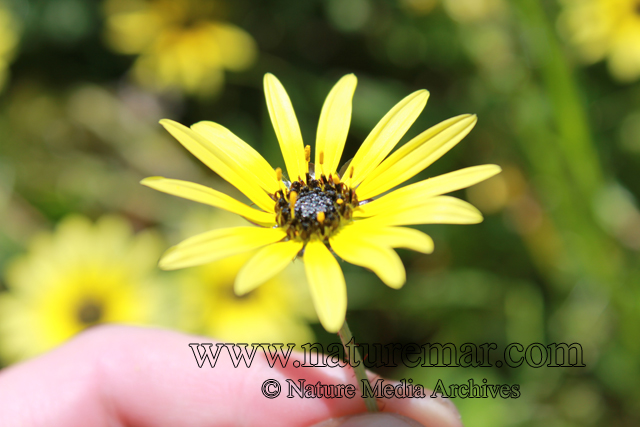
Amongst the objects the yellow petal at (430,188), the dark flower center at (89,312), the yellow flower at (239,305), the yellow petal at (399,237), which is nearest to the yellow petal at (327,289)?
the yellow petal at (399,237)

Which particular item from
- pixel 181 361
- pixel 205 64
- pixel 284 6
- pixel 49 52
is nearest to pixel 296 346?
pixel 181 361

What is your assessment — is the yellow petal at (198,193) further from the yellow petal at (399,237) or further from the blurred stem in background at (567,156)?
the blurred stem in background at (567,156)

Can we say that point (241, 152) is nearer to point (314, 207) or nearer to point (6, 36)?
point (314, 207)

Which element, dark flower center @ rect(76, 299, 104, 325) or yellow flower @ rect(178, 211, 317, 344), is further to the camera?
dark flower center @ rect(76, 299, 104, 325)

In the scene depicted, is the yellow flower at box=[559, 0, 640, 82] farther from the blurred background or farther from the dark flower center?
the dark flower center

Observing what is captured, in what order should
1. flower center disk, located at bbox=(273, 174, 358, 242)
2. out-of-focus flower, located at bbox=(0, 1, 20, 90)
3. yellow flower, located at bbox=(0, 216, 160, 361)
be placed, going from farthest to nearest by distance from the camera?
out-of-focus flower, located at bbox=(0, 1, 20, 90) → yellow flower, located at bbox=(0, 216, 160, 361) → flower center disk, located at bbox=(273, 174, 358, 242)

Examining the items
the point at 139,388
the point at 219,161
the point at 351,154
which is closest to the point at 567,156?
the point at 351,154

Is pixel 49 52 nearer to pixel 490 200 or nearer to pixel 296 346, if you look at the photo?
pixel 296 346

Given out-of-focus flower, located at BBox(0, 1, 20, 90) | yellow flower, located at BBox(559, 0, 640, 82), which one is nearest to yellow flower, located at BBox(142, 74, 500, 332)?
yellow flower, located at BBox(559, 0, 640, 82)
